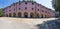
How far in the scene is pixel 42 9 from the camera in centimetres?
4178

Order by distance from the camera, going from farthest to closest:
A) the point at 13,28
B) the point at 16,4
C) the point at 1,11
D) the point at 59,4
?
the point at 16,4 → the point at 1,11 → the point at 59,4 → the point at 13,28

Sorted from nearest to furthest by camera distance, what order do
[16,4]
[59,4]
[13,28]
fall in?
[13,28] → [59,4] → [16,4]

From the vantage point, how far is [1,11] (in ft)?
125

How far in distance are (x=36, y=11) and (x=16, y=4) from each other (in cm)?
600

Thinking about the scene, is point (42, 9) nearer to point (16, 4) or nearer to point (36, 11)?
point (36, 11)

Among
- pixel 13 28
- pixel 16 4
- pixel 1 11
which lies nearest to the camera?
pixel 13 28

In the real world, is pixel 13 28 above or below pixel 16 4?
below

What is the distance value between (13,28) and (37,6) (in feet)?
81.7

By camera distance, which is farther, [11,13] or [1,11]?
[11,13]

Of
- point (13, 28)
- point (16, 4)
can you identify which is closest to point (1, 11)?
point (16, 4)

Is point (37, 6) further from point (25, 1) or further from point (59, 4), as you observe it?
point (59, 4)

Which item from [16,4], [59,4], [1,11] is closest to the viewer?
[59,4]

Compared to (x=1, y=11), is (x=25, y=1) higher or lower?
higher

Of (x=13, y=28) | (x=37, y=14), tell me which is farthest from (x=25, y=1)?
(x=13, y=28)
